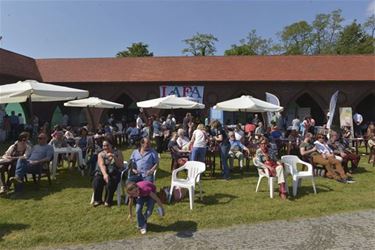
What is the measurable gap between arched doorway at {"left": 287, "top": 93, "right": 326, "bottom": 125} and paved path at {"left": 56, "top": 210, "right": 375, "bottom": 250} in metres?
22.8

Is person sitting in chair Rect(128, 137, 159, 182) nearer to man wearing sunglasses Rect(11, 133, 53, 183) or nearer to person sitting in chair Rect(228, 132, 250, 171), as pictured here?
man wearing sunglasses Rect(11, 133, 53, 183)

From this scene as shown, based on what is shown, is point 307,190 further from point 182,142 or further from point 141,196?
point 141,196

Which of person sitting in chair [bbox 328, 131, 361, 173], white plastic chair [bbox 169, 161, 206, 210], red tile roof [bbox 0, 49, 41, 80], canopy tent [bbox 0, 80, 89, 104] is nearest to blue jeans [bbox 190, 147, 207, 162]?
white plastic chair [bbox 169, 161, 206, 210]

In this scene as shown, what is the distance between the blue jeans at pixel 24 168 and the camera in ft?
26.0

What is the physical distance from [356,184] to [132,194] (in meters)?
6.30

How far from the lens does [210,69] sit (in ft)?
91.2

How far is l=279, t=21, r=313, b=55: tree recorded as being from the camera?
5253cm

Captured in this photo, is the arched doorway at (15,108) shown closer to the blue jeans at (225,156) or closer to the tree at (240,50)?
the blue jeans at (225,156)

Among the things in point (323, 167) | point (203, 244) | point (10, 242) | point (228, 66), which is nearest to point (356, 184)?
point (323, 167)

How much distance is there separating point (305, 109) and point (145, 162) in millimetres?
24289

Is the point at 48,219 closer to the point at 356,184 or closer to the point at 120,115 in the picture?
the point at 356,184

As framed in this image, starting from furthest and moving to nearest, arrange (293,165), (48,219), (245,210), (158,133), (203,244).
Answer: (158,133) → (293,165) → (245,210) → (48,219) → (203,244)

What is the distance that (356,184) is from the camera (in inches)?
358

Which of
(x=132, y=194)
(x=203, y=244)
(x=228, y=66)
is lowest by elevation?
(x=203, y=244)
